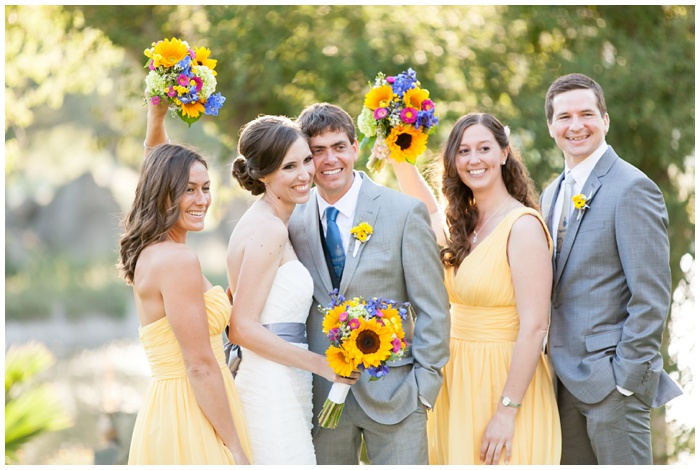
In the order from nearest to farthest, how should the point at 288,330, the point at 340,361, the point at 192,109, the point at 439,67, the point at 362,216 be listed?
1. the point at 340,361
2. the point at 288,330
3. the point at 362,216
4. the point at 192,109
5. the point at 439,67

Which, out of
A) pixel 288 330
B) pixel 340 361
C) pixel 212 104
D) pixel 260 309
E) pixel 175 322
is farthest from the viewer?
pixel 212 104

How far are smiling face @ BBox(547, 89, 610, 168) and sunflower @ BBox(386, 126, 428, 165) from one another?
77 cm

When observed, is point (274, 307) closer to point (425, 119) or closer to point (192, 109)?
point (192, 109)

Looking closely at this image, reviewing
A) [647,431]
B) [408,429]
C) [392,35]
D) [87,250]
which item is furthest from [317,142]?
[87,250]

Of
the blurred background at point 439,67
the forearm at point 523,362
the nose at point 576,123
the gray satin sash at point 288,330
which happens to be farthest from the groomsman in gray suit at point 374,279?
the blurred background at point 439,67

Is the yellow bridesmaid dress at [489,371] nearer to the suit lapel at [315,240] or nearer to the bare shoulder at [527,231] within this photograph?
the bare shoulder at [527,231]

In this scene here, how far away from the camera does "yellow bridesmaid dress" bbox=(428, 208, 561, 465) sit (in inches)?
171

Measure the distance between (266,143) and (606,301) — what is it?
6.25ft

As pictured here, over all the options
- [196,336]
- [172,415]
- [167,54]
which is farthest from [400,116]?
[172,415]

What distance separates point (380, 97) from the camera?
450cm

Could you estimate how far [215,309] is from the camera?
155 inches

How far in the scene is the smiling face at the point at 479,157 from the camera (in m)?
4.46

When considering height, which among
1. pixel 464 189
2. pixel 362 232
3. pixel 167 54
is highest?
pixel 167 54

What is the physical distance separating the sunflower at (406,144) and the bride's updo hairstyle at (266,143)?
1.77 ft
